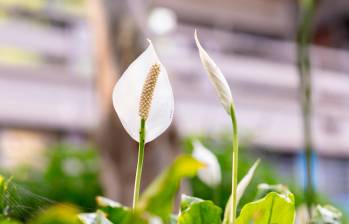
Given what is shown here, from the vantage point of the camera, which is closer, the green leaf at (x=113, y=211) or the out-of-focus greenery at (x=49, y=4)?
the green leaf at (x=113, y=211)

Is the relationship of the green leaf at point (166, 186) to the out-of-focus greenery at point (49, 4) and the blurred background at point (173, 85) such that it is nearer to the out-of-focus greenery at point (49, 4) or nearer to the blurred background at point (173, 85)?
the blurred background at point (173, 85)

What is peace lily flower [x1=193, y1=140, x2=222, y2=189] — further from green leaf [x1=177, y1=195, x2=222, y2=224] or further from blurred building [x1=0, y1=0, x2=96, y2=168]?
blurred building [x1=0, y1=0, x2=96, y2=168]

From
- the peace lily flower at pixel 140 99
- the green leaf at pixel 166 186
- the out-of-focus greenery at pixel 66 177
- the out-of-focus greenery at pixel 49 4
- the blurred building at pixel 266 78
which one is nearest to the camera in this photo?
the green leaf at pixel 166 186

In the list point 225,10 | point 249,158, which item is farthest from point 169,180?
point 225,10

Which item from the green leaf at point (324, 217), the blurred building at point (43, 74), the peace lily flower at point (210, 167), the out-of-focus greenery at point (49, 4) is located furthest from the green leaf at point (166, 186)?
the out-of-focus greenery at point (49, 4)

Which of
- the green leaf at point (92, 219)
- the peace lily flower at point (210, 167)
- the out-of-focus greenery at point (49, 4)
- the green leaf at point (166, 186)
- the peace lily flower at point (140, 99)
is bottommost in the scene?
the peace lily flower at point (210, 167)

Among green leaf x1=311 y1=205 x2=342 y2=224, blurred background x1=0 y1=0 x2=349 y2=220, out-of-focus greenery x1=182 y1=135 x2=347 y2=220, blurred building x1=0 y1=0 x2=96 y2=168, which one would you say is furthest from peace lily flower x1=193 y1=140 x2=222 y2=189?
blurred building x1=0 y1=0 x2=96 y2=168
